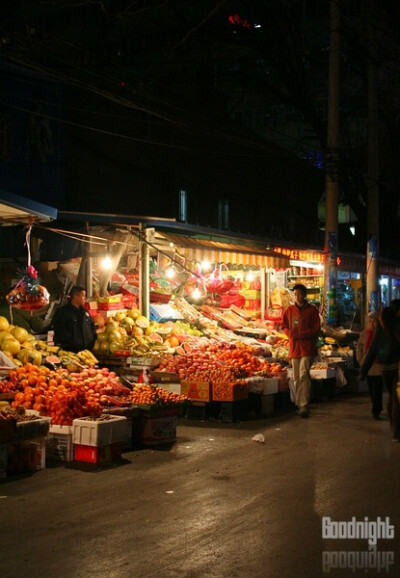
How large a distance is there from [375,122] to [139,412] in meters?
13.9

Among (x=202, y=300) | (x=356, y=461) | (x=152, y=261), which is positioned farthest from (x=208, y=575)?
(x=202, y=300)

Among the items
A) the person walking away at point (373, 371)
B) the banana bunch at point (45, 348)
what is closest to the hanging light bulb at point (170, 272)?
the banana bunch at point (45, 348)

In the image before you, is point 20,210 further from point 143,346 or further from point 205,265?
point 205,265

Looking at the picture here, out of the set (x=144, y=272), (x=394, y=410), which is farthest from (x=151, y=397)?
(x=144, y=272)

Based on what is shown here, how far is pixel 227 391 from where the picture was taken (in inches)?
484

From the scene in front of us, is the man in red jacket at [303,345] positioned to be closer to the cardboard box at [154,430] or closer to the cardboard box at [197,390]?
the cardboard box at [197,390]

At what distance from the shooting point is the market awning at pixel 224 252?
1622 cm

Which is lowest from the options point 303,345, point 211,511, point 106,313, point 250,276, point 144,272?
point 211,511

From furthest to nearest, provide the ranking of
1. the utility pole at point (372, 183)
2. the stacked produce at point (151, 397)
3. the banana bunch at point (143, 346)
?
the utility pole at point (372, 183), the banana bunch at point (143, 346), the stacked produce at point (151, 397)

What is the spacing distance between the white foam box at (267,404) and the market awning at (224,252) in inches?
170

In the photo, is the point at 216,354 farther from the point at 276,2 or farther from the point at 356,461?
the point at 276,2

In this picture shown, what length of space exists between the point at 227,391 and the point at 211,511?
5.43m

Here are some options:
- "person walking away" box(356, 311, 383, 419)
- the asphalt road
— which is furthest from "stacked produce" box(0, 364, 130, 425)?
"person walking away" box(356, 311, 383, 419)

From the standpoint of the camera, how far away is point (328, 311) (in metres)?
17.8
